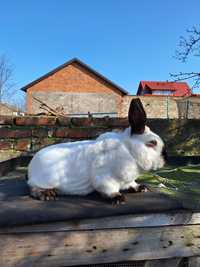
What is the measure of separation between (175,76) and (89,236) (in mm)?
4406

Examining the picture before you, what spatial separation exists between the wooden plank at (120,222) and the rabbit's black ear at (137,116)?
17.0 inches

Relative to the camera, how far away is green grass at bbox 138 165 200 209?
1.94m

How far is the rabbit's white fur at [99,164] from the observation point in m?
1.75

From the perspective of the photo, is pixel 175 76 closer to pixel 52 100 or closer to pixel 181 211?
pixel 181 211

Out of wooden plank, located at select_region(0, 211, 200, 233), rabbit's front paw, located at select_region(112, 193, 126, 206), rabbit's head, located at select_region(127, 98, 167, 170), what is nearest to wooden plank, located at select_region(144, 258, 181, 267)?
wooden plank, located at select_region(0, 211, 200, 233)

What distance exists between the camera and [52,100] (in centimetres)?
2689

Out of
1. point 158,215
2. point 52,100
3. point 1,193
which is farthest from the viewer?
point 52,100

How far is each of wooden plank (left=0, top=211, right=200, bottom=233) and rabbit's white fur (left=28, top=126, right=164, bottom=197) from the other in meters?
0.15

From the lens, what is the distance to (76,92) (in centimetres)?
2741

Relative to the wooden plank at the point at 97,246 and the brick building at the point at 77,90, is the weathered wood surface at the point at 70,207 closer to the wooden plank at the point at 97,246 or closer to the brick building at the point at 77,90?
the wooden plank at the point at 97,246

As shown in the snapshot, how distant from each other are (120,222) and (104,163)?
0.30 m

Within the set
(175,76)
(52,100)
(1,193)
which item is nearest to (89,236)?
(1,193)

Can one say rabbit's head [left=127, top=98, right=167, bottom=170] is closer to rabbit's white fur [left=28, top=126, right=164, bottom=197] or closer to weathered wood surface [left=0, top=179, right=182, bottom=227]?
rabbit's white fur [left=28, top=126, right=164, bottom=197]

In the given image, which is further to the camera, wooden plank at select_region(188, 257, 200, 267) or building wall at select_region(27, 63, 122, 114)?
building wall at select_region(27, 63, 122, 114)
